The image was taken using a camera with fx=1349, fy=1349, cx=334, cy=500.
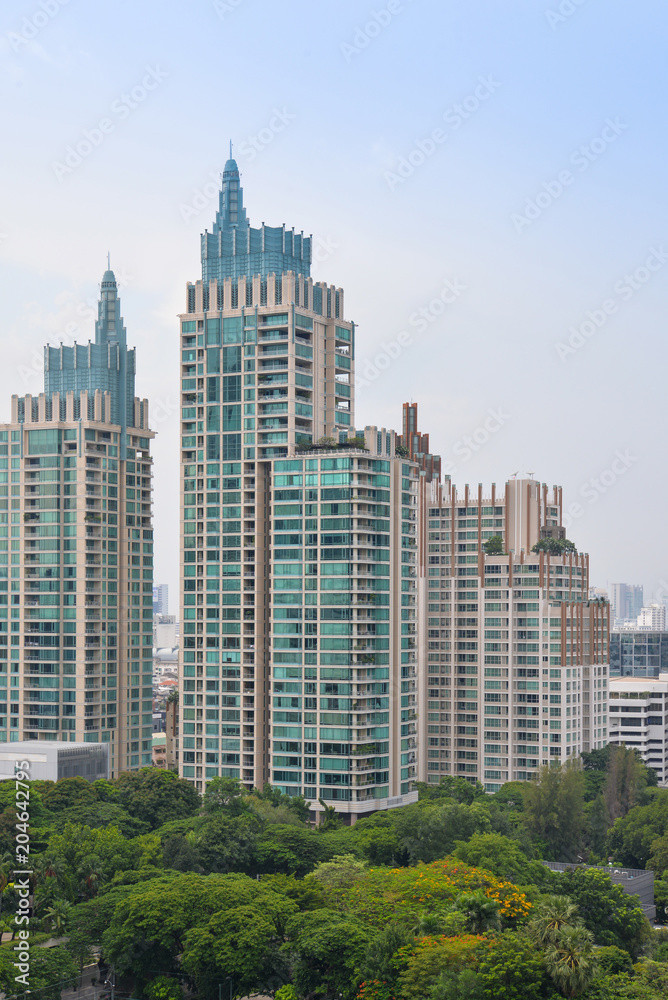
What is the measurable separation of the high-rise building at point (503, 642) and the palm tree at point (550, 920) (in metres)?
71.9

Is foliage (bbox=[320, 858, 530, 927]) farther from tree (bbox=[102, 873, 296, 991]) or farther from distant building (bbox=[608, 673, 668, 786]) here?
distant building (bbox=[608, 673, 668, 786])

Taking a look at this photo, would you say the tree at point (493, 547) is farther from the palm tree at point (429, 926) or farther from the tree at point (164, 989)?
the tree at point (164, 989)

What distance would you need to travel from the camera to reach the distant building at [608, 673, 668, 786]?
169375 millimetres

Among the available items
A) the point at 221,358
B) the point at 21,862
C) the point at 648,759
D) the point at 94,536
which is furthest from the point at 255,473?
the point at 648,759

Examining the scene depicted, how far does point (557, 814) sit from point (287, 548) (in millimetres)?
33786

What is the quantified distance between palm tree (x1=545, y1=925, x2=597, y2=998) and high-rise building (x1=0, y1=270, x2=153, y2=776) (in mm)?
81618

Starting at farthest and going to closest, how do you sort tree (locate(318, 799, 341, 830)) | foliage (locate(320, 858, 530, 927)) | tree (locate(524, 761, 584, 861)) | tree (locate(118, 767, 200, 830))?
1. tree (locate(524, 761, 584, 861))
2. tree (locate(318, 799, 341, 830))
3. tree (locate(118, 767, 200, 830))
4. foliage (locate(320, 858, 530, 927))

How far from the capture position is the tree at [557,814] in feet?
392

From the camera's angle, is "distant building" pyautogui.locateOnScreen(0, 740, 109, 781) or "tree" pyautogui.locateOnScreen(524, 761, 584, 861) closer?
"tree" pyautogui.locateOnScreen(524, 761, 584, 861)

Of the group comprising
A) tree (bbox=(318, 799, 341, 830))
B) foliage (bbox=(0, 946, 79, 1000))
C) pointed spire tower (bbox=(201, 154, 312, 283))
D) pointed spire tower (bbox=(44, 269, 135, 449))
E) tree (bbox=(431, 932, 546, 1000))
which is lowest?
foliage (bbox=(0, 946, 79, 1000))

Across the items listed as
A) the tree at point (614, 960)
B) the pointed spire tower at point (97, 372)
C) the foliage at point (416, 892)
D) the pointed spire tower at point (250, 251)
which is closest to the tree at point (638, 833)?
the foliage at point (416, 892)

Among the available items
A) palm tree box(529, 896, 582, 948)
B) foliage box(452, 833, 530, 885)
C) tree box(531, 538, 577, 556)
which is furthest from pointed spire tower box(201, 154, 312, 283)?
palm tree box(529, 896, 582, 948)

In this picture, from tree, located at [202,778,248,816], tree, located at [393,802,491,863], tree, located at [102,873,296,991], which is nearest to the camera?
tree, located at [102,873,296,991]

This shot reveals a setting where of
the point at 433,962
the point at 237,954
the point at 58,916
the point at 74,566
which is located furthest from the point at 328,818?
the point at 74,566
